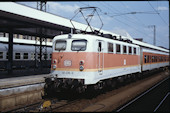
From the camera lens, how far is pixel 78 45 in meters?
10.1

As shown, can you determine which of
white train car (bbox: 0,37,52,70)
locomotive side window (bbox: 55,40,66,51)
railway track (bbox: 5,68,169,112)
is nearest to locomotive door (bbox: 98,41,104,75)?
railway track (bbox: 5,68,169,112)

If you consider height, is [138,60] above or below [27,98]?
above

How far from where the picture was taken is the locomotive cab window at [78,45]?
9973 mm

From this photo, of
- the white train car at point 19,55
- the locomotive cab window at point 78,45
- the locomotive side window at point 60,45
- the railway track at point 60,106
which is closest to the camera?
the railway track at point 60,106

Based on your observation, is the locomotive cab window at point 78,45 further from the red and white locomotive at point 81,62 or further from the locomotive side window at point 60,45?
the locomotive side window at point 60,45

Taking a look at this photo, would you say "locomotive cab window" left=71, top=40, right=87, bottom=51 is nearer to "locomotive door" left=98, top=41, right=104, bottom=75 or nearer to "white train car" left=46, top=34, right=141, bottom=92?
"white train car" left=46, top=34, right=141, bottom=92

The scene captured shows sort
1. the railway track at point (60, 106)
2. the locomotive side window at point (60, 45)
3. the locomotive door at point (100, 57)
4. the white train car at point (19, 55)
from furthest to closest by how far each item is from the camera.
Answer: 1. the white train car at point (19, 55)
2. the locomotive side window at point (60, 45)
3. the locomotive door at point (100, 57)
4. the railway track at point (60, 106)

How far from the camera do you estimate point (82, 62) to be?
9.72 meters

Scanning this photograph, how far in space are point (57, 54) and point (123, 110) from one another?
473 centimetres

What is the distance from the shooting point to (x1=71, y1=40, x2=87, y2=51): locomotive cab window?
9973 millimetres

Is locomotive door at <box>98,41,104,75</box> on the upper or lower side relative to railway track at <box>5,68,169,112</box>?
upper

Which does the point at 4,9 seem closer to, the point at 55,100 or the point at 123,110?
the point at 55,100

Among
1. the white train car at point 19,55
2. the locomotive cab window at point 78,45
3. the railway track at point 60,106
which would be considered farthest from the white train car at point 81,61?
the white train car at point 19,55

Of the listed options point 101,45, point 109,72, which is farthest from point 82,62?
point 109,72
